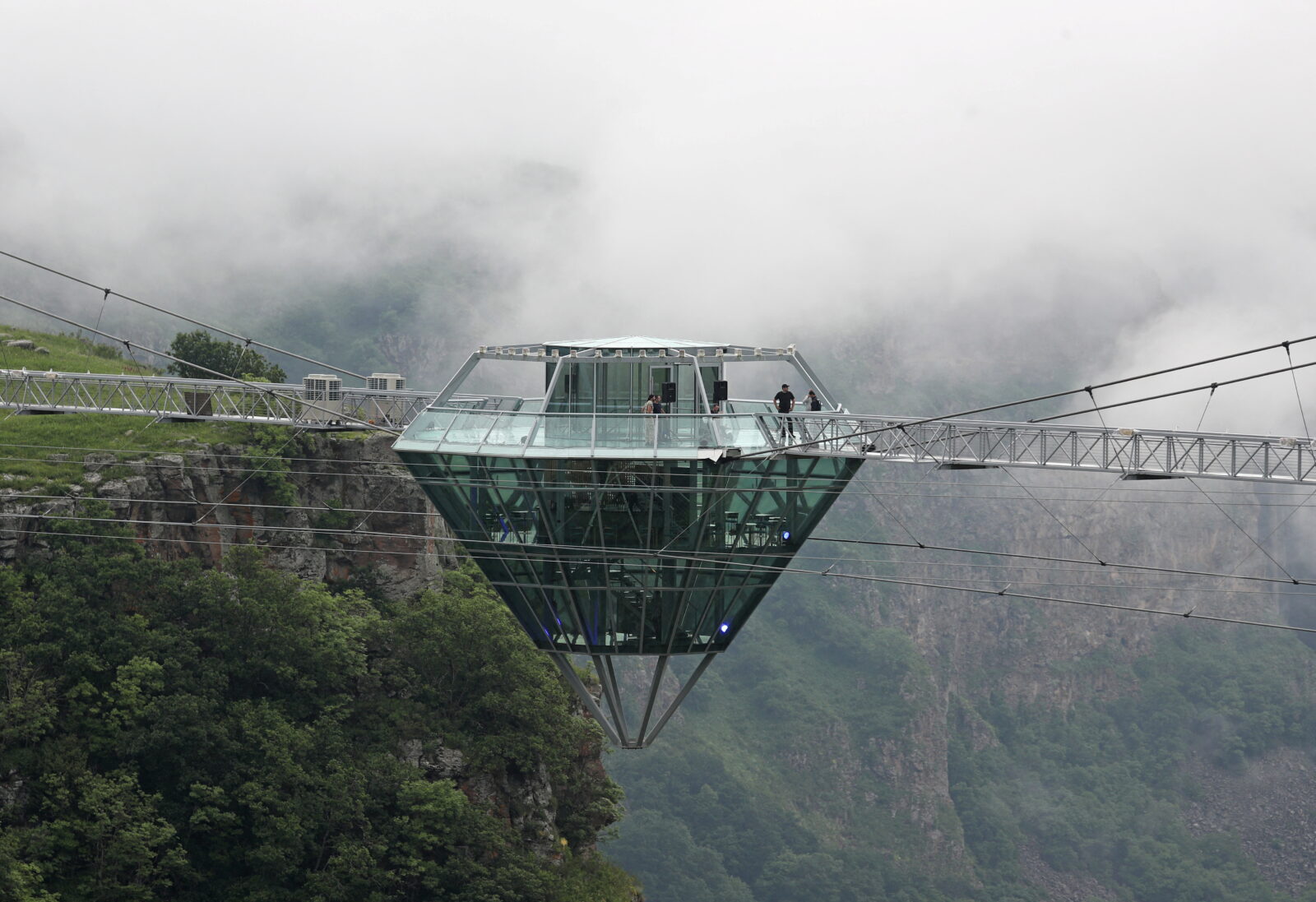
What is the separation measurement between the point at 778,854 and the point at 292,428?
136279 millimetres

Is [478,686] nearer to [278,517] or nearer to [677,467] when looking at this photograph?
[278,517]

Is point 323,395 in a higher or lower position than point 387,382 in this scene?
lower

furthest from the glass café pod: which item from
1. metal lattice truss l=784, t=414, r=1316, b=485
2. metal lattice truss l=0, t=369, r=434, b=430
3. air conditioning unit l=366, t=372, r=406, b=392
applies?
air conditioning unit l=366, t=372, r=406, b=392

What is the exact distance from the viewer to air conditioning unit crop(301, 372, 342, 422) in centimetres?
6319

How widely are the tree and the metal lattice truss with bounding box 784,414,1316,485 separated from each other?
48303 millimetres

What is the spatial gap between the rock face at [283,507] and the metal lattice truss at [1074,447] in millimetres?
27481

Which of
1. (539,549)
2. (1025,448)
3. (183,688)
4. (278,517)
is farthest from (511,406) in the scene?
(278,517)

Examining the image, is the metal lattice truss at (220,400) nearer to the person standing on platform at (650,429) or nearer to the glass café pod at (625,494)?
the glass café pod at (625,494)

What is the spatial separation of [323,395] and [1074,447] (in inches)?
1276

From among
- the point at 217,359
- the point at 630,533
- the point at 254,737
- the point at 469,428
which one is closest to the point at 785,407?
the point at 630,533

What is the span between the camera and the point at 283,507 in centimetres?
7175

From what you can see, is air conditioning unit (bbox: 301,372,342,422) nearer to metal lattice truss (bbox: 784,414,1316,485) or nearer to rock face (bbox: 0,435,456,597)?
rock face (bbox: 0,435,456,597)

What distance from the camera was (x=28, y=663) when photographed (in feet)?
197

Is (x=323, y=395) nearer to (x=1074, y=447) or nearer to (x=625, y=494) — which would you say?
(x=625, y=494)
